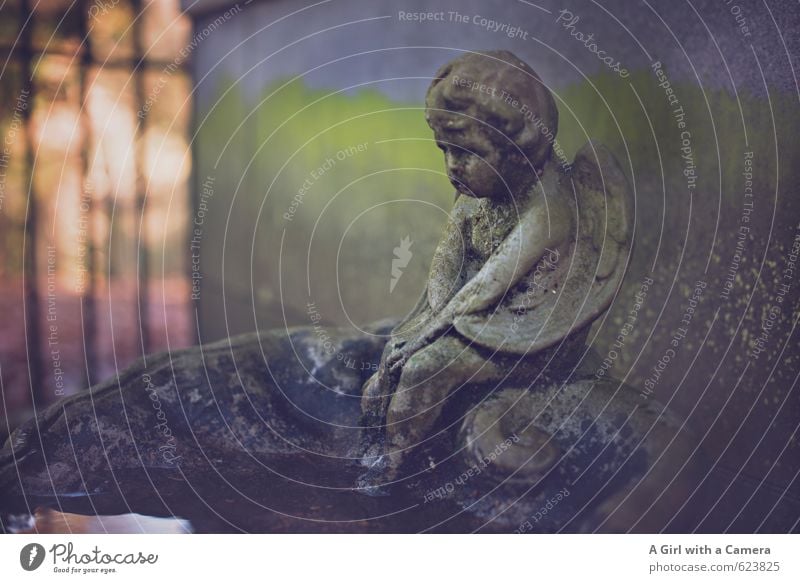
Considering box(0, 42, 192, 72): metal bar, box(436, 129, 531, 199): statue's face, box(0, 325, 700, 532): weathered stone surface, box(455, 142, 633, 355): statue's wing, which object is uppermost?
box(0, 42, 192, 72): metal bar

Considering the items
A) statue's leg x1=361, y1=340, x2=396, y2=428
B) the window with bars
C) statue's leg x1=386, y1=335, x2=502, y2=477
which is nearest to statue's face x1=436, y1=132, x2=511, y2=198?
statue's leg x1=386, y1=335, x2=502, y2=477

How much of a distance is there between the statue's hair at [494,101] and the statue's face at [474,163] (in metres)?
0.03

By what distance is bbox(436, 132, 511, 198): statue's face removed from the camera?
2541mm

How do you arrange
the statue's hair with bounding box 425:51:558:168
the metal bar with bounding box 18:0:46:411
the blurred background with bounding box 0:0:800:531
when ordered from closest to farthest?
the statue's hair with bounding box 425:51:558:168 → the blurred background with bounding box 0:0:800:531 → the metal bar with bounding box 18:0:46:411

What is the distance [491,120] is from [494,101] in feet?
0.19

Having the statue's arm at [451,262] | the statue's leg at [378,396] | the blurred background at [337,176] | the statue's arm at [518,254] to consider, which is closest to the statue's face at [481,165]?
the statue's arm at [518,254]

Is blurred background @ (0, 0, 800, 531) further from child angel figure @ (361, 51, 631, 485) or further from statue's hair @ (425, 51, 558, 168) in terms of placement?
statue's hair @ (425, 51, 558, 168)

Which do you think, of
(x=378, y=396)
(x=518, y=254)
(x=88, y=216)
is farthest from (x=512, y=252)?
(x=88, y=216)

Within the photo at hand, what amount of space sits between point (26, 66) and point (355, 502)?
8.19 feet

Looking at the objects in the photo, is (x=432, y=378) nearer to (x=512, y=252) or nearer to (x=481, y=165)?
(x=512, y=252)

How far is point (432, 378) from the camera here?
255 centimetres

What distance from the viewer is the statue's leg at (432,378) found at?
8.37ft

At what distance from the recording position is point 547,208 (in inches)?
103
